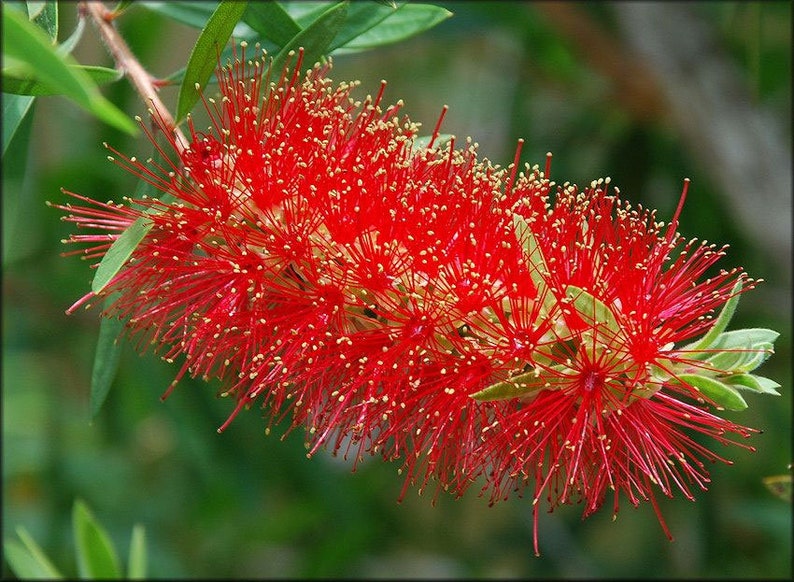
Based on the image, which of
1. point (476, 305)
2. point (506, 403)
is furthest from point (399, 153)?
point (506, 403)

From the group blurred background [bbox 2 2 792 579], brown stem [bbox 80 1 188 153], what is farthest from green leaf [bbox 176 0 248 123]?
blurred background [bbox 2 2 792 579]

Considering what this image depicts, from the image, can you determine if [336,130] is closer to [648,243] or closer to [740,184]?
[648,243]

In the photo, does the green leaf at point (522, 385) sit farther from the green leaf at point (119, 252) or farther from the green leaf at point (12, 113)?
the green leaf at point (12, 113)

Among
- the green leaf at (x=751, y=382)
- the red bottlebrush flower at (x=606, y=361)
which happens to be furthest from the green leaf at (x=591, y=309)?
the green leaf at (x=751, y=382)

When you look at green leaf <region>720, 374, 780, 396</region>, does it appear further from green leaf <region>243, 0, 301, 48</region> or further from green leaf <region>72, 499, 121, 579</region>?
green leaf <region>72, 499, 121, 579</region>

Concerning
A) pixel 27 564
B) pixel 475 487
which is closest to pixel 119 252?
pixel 27 564

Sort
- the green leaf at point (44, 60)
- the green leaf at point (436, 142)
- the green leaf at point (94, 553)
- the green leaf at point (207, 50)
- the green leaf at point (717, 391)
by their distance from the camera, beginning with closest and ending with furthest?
the green leaf at point (44, 60) → the green leaf at point (717, 391) → the green leaf at point (207, 50) → the green leaf at point (436, 142) → the green leaf at point (94, 553)
